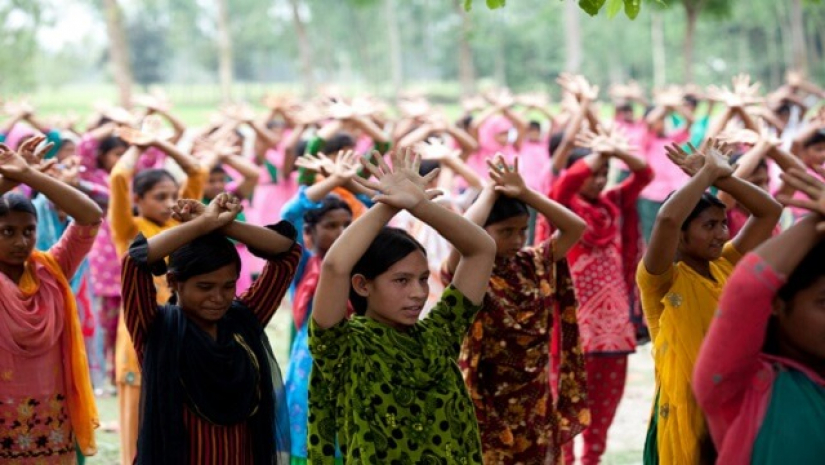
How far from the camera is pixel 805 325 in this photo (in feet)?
9.30

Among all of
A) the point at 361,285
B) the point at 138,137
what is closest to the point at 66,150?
the point at 138,137

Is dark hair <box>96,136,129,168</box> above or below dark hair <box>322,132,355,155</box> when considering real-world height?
above

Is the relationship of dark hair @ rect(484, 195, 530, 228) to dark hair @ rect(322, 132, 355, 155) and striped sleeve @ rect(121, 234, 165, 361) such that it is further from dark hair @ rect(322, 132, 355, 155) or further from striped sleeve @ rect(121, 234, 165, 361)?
dark hair @ rect(322, 132, 355, 155)

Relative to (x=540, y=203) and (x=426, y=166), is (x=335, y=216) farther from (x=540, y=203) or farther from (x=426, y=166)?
(x=426, y=166)

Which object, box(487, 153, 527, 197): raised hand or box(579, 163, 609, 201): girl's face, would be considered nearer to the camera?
box(487, 153, 527, 197): raised hand

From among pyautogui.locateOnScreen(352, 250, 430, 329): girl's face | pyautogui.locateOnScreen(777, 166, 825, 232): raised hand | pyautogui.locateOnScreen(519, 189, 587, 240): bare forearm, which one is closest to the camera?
pyautogui.locateOnScreen(777, 166, 825, 232): raised hand

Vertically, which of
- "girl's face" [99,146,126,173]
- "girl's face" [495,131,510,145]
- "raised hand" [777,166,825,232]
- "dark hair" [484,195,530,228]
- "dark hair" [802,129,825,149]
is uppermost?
"girl's face" [495,131,510,145]

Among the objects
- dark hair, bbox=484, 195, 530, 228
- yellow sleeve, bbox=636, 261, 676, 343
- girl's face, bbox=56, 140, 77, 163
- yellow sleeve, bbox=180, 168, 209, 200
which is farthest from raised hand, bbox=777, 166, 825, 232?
girl's face, bbox=56, 140, 77, 163

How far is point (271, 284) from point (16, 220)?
42.5 inches

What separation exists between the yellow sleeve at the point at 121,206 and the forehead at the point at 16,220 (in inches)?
47.3

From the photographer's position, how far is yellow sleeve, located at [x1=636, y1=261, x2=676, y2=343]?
406cm

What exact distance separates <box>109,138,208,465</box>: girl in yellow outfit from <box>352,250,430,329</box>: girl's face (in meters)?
2.08

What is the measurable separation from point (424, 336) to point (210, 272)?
0.77 m

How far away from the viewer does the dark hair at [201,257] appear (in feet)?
12.5
